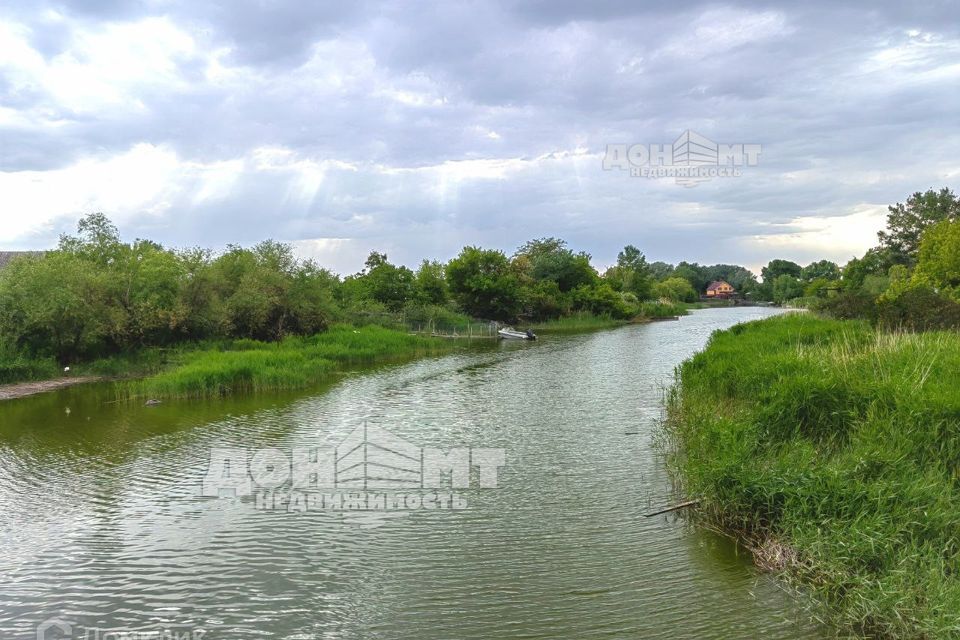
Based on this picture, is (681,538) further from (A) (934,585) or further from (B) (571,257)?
(B) (571,257)

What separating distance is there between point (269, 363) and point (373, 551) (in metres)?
17.4

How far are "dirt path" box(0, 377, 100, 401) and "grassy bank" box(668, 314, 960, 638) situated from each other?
69.3 ft

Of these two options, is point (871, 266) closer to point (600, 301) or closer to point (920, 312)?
point (600, 301)

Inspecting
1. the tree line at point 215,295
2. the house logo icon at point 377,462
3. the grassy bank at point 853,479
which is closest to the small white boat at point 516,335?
the tree line at point 215,295

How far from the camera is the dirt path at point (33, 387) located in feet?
70.4

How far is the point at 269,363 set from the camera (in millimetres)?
24562

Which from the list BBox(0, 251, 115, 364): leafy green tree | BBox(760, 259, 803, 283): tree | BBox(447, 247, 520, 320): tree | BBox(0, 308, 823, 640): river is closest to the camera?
BBox(0, 308, 823, 640): river

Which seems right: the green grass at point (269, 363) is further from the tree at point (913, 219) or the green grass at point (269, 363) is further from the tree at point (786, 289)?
the tree at point (786, 289)

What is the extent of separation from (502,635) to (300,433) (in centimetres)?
1014

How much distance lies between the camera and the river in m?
6.70

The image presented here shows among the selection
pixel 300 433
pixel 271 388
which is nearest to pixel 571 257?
pixel 271 388

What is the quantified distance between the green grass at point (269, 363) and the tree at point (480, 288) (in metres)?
19.0

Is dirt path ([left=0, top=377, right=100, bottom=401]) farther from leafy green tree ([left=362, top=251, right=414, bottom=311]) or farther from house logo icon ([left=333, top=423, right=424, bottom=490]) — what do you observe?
leafy green tree ([left=362, top=251, right=414, bottom=311])

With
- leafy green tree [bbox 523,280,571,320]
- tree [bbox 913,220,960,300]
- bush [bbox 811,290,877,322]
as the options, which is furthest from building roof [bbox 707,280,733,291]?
bush [bbox 811,290,877,322]
